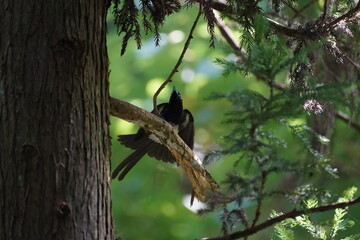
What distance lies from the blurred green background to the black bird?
521 millimetres

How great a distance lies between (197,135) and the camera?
7148 mm

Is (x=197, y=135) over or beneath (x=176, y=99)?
over

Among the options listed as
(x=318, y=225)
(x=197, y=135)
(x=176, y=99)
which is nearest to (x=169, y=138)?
(x=318, y=225)

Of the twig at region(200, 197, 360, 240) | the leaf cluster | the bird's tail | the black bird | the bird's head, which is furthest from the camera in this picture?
the bird's head

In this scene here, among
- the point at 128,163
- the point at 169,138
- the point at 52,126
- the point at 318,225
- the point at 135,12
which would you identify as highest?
the point at 128,163

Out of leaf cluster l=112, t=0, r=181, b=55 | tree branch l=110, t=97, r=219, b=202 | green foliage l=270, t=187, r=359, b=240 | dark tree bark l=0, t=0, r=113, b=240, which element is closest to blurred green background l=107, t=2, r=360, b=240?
tree branch l=110, t=97, r=219, b=202

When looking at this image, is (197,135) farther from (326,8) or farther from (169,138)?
(326,8)

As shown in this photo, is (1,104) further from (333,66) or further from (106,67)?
(333,66)

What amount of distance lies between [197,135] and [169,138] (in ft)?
12.4

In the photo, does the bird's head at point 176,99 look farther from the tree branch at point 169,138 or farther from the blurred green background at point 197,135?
the tree branch at point 169,138

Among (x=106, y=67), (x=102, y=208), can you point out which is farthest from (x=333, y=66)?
(x=102, y=208)

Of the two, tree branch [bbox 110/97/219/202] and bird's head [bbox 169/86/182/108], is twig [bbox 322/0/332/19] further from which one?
bird's head [bbox 169/86/182/108]

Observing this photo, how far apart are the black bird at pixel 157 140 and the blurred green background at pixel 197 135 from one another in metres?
0.52

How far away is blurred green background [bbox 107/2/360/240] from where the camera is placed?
6.07 meters
